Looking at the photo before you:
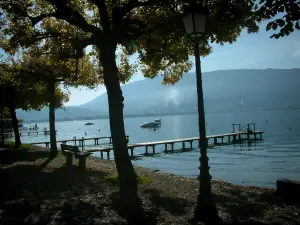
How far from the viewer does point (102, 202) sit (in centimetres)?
→ 902

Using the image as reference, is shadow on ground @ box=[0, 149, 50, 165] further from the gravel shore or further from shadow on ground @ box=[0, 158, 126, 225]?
the gravel shore

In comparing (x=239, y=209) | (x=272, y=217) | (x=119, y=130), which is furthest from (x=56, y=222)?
(x=272, y=217)

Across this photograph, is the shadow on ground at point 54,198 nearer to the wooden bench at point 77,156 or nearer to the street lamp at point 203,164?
the wooden bench at point 77,156

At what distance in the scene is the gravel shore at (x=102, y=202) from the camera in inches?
300

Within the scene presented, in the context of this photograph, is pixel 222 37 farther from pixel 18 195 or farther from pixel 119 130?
pixel 18 195

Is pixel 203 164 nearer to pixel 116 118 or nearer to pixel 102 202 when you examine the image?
pixel 102 202

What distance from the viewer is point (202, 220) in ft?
24.4

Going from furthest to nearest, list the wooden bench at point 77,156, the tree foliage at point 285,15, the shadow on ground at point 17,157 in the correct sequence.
Result: the shadow on ground at point 17,157
the wooden bench at point 77,156
the tree foliage at point 285,15

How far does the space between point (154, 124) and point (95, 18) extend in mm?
144730

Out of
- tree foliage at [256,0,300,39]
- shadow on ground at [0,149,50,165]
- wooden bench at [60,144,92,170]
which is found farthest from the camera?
shadow on ground at [0,149,50,165]

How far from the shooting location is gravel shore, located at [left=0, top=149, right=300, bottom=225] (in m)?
7.62

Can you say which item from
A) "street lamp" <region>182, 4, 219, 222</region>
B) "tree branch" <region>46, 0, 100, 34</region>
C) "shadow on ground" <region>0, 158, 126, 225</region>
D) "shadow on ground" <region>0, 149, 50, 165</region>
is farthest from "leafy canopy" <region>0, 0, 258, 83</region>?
"shadow on ground" <region>0, 149, 50, 165</region>

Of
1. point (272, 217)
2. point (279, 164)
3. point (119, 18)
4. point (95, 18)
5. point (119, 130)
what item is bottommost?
point (279, 164)

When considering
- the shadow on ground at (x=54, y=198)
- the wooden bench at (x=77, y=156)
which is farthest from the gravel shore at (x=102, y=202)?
the wooden bench at (x=77, y=156)
